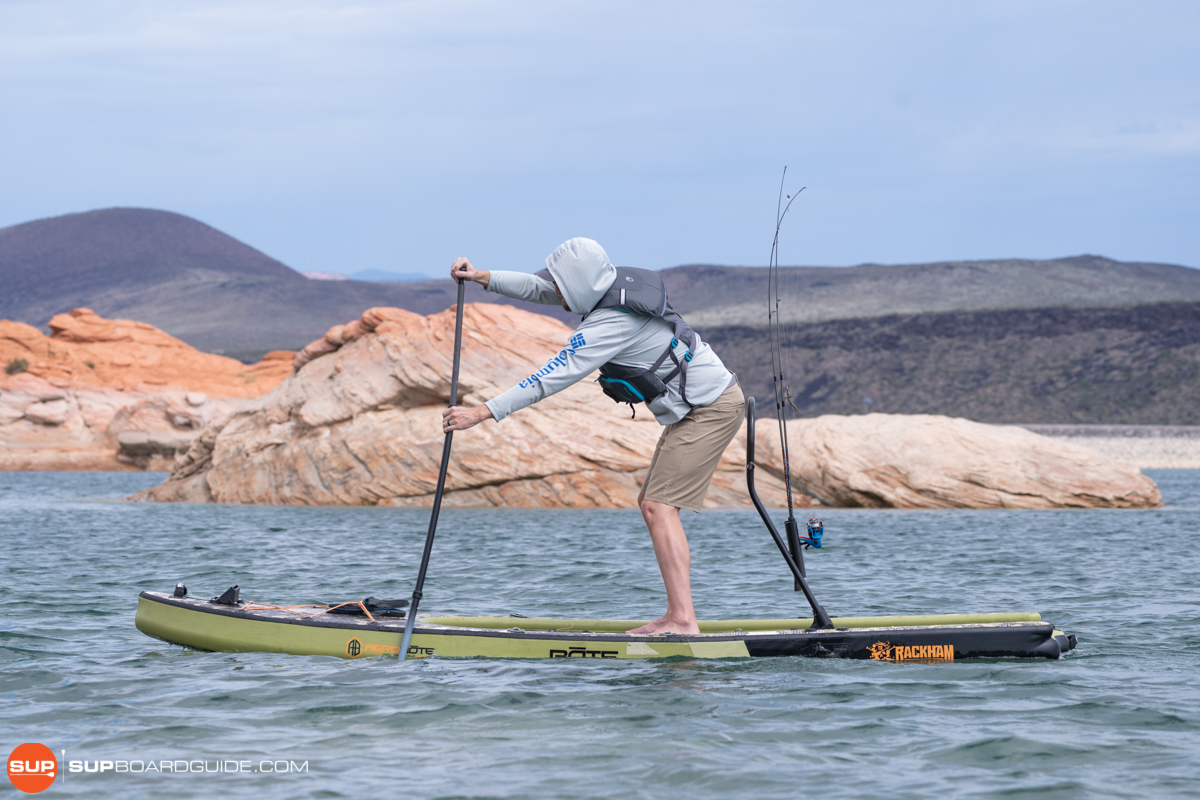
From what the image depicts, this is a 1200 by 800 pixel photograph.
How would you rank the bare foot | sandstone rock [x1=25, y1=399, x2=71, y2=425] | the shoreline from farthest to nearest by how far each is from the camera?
the shoreline
sandstone rock [x1=25, y1=399, x2=71, y2=425]
the bare foot

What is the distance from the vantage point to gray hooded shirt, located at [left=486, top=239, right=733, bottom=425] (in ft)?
21.3

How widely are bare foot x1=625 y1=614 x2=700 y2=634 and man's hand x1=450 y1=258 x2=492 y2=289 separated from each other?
227cm

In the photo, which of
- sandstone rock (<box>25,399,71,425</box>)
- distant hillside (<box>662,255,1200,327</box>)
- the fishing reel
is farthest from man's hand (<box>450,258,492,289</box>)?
distant hillside (<box>662,255,1200,327</box>)

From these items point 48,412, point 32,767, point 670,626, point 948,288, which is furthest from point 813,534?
point 948,288

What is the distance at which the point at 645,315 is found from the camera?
666 cm

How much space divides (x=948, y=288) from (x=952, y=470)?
350 ft

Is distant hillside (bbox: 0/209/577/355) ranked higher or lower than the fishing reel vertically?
higher

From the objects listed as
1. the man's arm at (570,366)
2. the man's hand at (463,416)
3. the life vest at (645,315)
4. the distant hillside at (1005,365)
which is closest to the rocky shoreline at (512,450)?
the life vest at (645,315)

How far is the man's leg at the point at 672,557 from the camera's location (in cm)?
678

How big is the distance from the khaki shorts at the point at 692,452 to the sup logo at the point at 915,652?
1.41 meters

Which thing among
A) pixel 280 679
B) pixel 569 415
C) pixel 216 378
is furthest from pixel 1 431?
pixel 280 679

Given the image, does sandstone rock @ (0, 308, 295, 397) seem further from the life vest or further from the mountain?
the life vest

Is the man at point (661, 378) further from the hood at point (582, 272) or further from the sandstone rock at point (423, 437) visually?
the sandstone rock at point (423, 437)

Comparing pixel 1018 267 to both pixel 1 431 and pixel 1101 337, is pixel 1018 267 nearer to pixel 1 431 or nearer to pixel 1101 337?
pixel 1101 337
